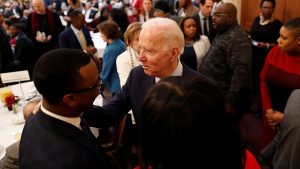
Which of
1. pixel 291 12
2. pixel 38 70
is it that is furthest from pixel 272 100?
pixel 291 12

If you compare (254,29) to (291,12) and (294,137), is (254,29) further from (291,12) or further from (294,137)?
(294,137)

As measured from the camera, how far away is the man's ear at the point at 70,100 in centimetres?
112

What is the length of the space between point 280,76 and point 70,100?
1739 mm

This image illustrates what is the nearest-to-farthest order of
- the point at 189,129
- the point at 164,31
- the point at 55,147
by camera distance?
the point at 189,129, the point at 55,147, the point at 164,31

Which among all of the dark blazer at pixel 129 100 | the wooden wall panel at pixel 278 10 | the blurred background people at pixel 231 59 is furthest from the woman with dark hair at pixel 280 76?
the wooden wall panel at pixel 278 10

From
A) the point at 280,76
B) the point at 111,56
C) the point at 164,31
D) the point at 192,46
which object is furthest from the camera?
the point at 111,56

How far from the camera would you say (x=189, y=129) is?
72 cm

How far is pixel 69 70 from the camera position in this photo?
107 cm

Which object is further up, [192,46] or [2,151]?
[192,46]

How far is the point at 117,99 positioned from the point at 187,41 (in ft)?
4.95

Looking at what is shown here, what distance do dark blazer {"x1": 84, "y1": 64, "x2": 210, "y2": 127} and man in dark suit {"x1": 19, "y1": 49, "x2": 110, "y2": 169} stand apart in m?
0.43

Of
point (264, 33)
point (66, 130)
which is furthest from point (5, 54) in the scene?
point (66, 130)

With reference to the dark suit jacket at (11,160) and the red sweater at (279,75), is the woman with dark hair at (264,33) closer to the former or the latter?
the red sweater at (279,75)

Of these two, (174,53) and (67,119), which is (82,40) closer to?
(174,53)
